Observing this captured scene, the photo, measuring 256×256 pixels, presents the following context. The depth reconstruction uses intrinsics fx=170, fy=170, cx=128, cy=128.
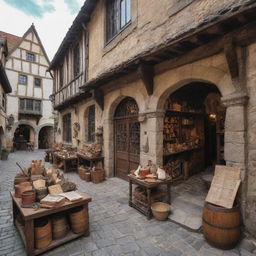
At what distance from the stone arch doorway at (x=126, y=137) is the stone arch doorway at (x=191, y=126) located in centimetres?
95

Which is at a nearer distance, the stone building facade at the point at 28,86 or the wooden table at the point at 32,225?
the wooden table at the point at 32,225

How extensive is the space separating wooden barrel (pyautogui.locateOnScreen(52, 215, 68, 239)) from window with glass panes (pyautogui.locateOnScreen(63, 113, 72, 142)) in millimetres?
8402

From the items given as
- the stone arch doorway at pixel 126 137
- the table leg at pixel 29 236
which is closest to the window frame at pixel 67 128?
the stone arch doorway at pixel 126 137

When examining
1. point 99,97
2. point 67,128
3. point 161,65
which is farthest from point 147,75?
point 67,128

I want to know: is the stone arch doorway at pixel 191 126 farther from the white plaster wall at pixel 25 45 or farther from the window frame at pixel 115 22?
the white plaster wall at pixel 25 45

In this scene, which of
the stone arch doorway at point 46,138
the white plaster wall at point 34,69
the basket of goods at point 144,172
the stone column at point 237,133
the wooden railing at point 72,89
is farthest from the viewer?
the stone arch doorway at point 46,138

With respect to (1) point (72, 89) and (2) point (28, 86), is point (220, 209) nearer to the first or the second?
(1) point (72, 89)

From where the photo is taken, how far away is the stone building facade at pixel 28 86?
16266mm

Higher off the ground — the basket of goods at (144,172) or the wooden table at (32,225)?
the basket of goods at (144,172)

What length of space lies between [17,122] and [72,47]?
11.4 m

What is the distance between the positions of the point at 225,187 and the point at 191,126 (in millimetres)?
3590

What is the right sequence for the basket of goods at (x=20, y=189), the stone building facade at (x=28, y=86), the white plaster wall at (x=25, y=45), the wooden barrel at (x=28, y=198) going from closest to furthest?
the wooden barrel at (x=28, y=198) < the basket of goods at (x=20, y=189) < the stone building facade at (x=28, y=86) < the white plaster wall at (x=25, y=45)

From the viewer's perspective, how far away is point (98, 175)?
600cm

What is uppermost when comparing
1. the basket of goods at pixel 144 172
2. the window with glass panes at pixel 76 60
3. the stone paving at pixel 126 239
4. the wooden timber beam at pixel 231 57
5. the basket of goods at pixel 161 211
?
the window with glass panes at pixel 76 60
